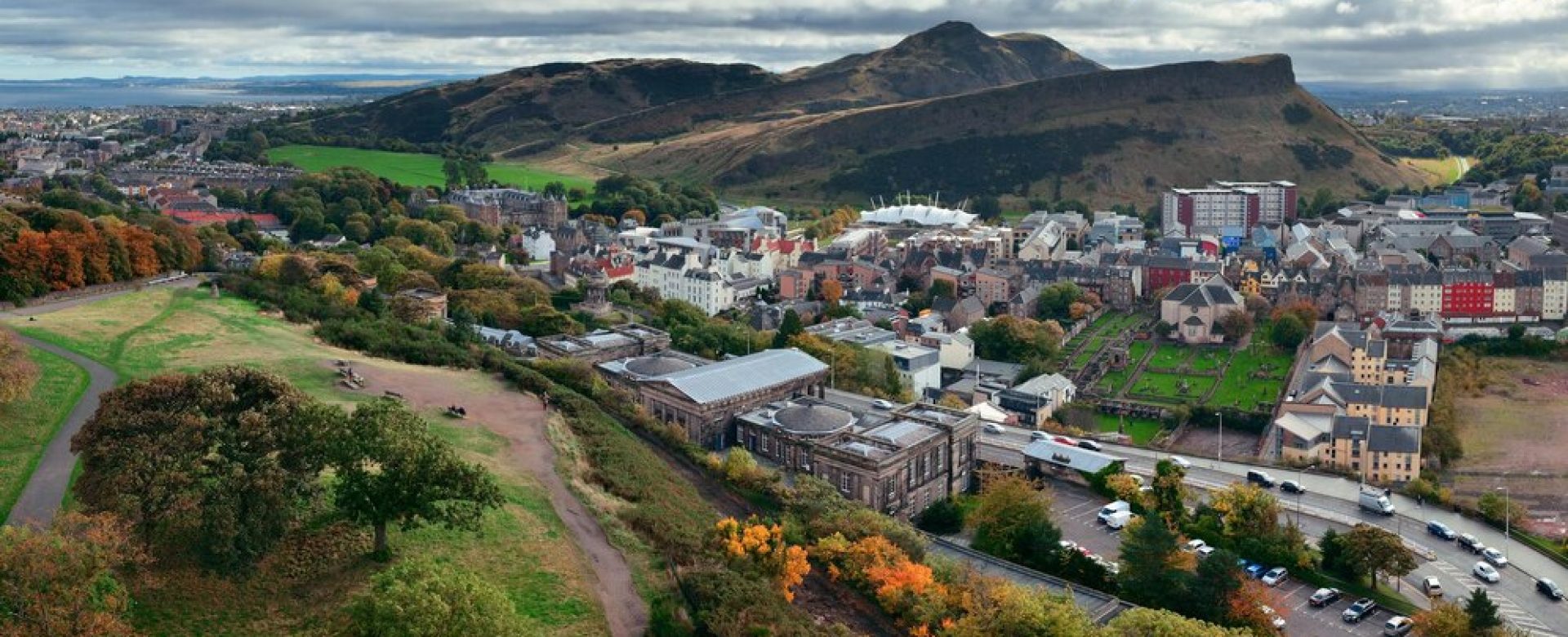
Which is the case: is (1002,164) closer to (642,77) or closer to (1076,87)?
(1076,87)

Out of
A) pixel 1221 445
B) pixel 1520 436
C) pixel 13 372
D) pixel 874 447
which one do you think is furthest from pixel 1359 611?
pixel 13 372

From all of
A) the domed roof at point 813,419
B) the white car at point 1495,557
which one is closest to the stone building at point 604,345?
the domed roof at point 813,419

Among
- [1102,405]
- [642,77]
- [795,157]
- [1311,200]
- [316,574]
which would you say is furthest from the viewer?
[642,77]

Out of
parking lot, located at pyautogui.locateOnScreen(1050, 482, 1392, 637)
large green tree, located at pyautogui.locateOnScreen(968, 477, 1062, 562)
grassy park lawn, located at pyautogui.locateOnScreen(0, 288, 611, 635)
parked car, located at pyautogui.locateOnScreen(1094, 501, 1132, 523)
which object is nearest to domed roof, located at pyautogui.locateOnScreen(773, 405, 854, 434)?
large green tree, located at pyautogui.locateOnScreen(968, 477, 1062, 562)

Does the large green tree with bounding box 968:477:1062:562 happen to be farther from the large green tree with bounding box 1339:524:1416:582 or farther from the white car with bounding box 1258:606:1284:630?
the large green tree with bounding box 1339:524:1416:582

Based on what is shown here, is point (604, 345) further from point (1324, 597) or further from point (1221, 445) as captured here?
point (1324, 597)

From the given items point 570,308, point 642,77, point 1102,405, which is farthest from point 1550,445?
point 642,77
